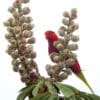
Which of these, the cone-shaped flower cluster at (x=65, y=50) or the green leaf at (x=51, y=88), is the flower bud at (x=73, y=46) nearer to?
the cone-shaped flower cluster at (x=65, y=50)

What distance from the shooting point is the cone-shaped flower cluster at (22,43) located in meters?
1.28

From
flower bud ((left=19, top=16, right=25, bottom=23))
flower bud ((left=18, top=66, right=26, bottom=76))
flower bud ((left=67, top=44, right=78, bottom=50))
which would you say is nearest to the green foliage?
flower bud ((left=18, top=66, right=26, bottom=76))

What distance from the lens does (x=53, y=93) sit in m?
1.30

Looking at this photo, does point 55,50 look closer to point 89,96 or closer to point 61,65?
point 61,65

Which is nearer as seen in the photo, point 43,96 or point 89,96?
point 43,96

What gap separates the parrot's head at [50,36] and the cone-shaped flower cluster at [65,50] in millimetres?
65

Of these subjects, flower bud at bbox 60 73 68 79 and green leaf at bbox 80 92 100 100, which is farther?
green leaf at bbox 80 92 100 100

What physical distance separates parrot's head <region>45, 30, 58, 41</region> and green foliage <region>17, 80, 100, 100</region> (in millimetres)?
248

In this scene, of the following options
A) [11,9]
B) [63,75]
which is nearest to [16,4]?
[11,9]

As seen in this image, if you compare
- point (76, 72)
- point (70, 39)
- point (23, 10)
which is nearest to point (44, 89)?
point (76, 72)

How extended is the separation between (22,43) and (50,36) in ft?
0.58

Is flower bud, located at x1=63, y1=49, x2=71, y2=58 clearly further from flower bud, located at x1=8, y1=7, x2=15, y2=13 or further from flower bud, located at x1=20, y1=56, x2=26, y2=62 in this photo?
flower bud, located at x1=8, y1=7, x2=15, y2=13

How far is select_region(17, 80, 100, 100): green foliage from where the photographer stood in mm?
1294

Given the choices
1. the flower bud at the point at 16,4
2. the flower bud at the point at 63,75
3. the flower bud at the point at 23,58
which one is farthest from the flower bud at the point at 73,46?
the flower bud at the point at 16,4
